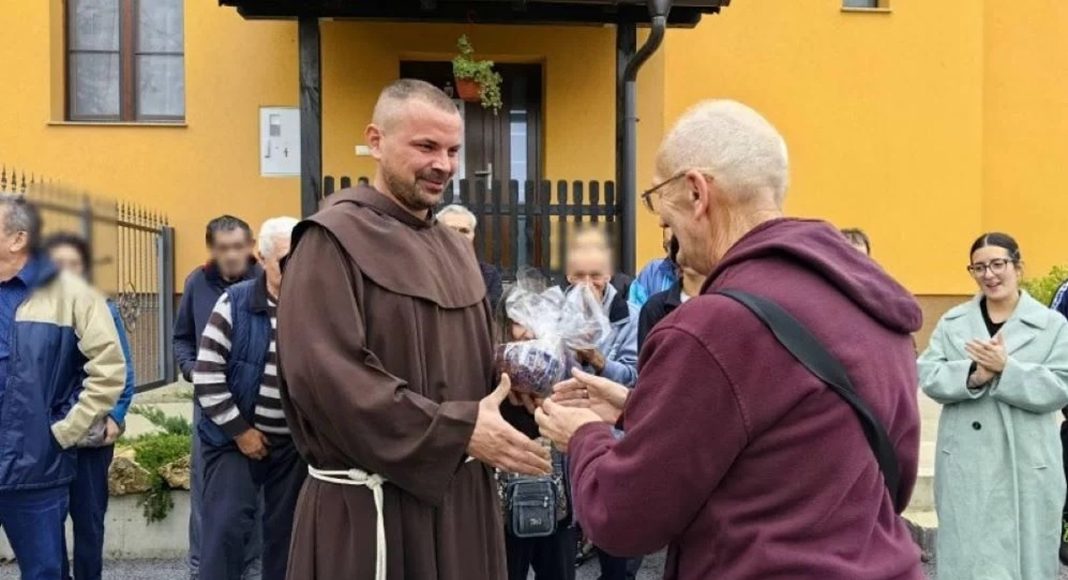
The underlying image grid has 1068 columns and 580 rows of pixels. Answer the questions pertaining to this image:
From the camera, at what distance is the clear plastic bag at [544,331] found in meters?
2.81

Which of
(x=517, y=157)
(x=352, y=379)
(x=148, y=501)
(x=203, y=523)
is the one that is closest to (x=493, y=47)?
(x=517, y=157)

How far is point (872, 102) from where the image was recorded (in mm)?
10453

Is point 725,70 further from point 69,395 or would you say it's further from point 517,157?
point 69,395

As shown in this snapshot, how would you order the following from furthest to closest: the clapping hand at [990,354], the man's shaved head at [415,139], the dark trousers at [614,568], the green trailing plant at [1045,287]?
the green trailing plant at [1045,287] < the dark trousers at [614,568] < the clapping hand at [990,354] < the man's shaved head at [415,139]

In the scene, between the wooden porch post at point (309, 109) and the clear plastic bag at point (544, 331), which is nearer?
the clear plastic bag at point (544, 331)

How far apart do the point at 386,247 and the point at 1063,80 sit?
34.7 feet

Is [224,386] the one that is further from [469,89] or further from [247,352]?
[469,89]

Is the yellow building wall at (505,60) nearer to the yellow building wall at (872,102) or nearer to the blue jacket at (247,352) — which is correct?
the yellow building wall at (872,102)

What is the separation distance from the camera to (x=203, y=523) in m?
4.84

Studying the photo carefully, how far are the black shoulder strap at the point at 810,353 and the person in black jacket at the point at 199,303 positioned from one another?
12.7 ft

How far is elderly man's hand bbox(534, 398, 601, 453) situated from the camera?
2.15m

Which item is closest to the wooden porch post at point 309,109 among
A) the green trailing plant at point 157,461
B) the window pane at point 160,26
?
the window pane at point 160,26

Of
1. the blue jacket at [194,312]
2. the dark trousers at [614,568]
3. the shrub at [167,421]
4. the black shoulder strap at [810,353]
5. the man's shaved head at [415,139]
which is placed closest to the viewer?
the black shoulder strap at [810,353]

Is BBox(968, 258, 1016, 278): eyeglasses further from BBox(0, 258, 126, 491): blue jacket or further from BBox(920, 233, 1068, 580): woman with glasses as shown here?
BBox(0, 258, 126, 491): blue jacket
